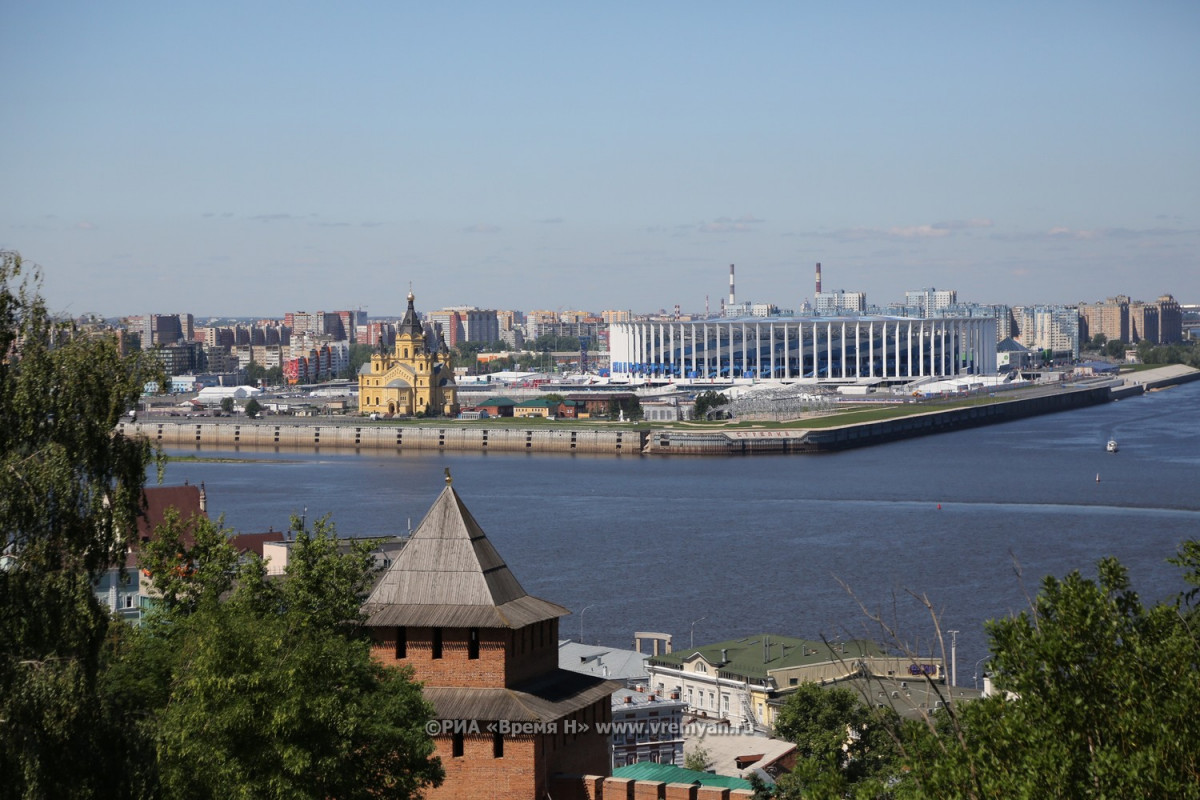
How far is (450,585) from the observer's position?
9.02 meters

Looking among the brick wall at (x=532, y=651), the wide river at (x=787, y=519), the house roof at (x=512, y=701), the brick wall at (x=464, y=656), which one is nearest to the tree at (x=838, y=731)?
the wide river at (x=787, y=519)

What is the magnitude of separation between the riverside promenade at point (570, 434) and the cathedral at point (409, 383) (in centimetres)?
204

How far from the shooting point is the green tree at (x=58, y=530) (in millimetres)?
6230

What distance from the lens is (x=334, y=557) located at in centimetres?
1045

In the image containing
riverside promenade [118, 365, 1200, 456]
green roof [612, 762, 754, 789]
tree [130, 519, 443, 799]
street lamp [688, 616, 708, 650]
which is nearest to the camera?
tree [130, 519, 443, 799]

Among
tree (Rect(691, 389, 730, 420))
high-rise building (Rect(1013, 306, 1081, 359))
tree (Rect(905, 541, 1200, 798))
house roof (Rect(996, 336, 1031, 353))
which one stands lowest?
tree (Rect(691, 389, 730, 420))

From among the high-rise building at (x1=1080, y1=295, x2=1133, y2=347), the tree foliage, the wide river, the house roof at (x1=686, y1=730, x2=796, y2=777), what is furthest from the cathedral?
the high-rise building at (x1=1080, y1=295, x2=1133, y2=347)

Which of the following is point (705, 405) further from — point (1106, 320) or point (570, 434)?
point (1106, 320)

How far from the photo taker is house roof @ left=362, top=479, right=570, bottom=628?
8.86 meters

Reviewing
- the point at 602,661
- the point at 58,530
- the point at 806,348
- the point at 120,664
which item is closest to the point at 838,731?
the point at 602,661

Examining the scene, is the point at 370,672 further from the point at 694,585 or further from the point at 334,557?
the point at 694,585

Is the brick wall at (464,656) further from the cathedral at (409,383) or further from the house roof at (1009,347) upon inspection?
the house roof at (1009,347)

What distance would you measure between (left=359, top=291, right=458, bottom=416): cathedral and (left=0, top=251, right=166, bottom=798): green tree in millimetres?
63009

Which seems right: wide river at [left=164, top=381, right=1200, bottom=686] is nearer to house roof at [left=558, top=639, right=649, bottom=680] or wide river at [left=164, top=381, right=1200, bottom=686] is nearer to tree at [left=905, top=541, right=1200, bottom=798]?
house roof at [left=558, top=639, right=649, bottom=680]
